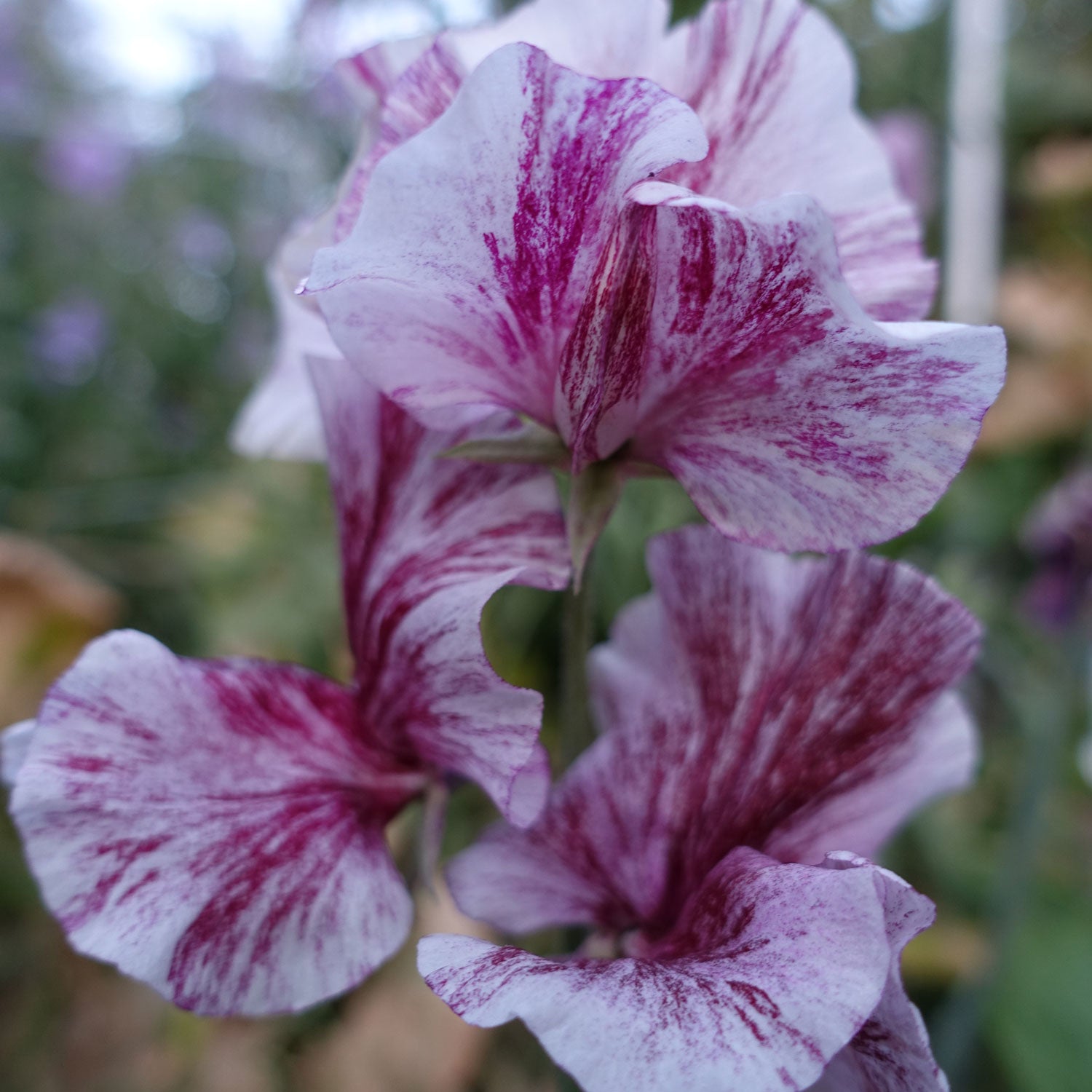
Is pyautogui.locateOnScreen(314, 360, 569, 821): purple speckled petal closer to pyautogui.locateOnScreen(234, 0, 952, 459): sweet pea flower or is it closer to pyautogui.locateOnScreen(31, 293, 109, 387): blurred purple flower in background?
pyautogui.locateOnScreen(234, 0, 952, 459): sweet pea flower

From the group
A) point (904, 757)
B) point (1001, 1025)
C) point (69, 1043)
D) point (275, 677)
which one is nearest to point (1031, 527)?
point (1001, 1025)

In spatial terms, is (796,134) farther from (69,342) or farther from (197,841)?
(69,342)

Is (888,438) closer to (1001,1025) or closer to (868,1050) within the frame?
(868,1050)

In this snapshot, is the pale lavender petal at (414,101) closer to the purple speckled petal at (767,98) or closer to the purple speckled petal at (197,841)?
the purple speckled petal at (767,98)

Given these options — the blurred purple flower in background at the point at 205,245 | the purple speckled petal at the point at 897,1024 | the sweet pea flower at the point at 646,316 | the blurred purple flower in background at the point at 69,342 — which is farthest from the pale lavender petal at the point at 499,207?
the blurred purple flower in background at the point at 205,245

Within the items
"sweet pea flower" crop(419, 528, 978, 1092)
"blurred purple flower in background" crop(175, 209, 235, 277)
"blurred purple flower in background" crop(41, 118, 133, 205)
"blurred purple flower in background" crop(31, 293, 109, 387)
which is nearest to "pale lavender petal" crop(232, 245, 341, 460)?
"sweet pea flower" crop(419, 528, 978, 1092)

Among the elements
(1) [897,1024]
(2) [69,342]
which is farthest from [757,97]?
(2) [69,342]
